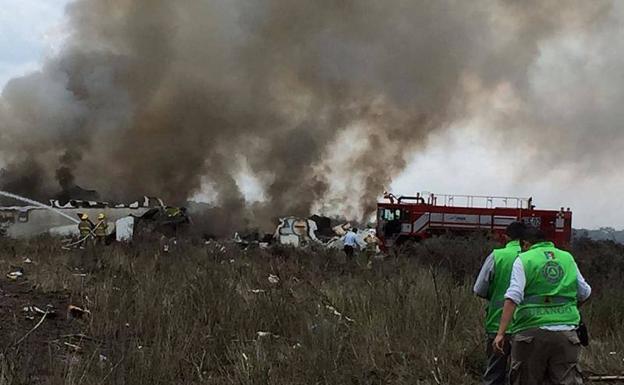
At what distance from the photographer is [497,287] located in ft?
19.0

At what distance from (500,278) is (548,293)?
2.59ft

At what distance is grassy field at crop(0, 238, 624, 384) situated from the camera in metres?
5.52

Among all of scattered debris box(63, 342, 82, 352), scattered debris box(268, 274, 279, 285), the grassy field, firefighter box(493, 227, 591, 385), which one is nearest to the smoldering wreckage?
scattered debris box(268, 274, 279, 285)

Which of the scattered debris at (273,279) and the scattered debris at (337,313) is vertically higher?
the scattered debris at (273,279)

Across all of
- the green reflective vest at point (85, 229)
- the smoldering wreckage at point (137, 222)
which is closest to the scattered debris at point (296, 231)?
the smoldering wreckage at point (137, 222)

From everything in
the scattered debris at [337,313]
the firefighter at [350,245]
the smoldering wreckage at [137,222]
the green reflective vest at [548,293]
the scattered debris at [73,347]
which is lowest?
the scattered debris at [73,347]

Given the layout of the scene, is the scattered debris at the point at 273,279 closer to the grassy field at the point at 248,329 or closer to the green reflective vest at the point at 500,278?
the grassy field at the point at 248,329

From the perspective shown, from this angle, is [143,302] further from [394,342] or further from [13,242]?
[13,242]

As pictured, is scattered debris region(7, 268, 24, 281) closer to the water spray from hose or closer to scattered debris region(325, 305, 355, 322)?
scattered debris region(325, 305, 355, 322)

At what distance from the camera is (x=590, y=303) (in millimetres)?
9297

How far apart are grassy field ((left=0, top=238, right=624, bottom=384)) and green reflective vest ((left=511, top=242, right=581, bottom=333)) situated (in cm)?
123

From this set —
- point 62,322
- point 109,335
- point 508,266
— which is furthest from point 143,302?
point 508,266

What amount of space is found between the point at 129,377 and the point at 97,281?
507 cm

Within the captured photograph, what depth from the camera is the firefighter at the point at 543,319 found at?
16.3 ft
